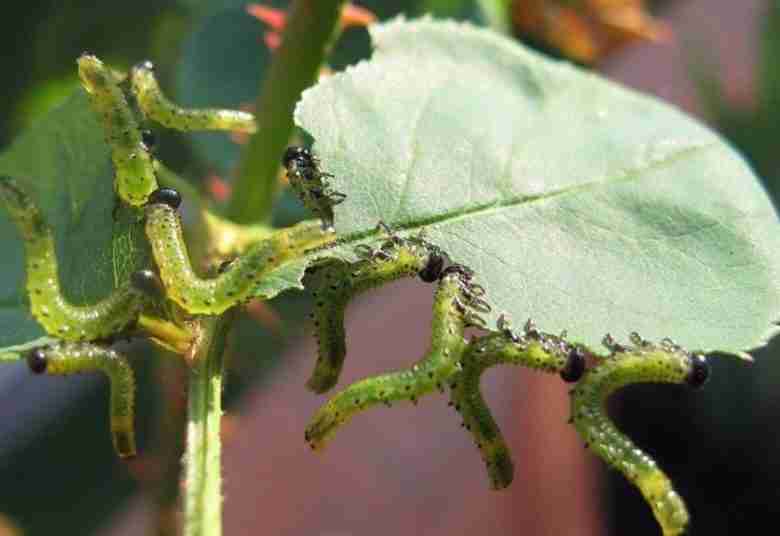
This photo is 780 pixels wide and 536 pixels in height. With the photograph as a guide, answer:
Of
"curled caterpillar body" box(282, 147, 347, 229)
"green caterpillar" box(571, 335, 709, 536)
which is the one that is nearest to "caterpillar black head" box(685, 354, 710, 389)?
"green caterpillar" box(571, 335, 709, 536)

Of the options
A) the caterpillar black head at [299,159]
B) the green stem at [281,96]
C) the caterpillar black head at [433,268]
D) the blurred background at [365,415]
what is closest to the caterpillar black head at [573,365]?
the caterpillar black head at [433,268]

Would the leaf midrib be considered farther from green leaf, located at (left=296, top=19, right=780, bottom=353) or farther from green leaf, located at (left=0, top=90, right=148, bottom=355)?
green leaf, located at (left=0, top=90, right=148, bottom=355)

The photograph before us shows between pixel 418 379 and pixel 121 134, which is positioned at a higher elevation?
pixel 121 134

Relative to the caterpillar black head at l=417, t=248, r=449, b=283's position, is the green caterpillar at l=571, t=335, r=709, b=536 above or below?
below

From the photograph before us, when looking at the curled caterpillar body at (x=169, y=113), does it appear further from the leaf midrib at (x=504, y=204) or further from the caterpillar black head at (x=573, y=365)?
the caterpillar black head at (x=573, y=365)

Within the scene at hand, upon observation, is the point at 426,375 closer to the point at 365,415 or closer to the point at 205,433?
the point at 205,433

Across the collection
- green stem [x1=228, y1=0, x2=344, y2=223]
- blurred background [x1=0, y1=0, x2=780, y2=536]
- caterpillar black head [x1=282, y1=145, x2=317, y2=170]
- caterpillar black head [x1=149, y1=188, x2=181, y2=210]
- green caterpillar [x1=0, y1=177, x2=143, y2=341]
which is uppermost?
blurred background [x1=0, y1=0, x2=780, y2=536]

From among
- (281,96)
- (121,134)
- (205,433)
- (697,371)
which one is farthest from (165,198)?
(697,371)
